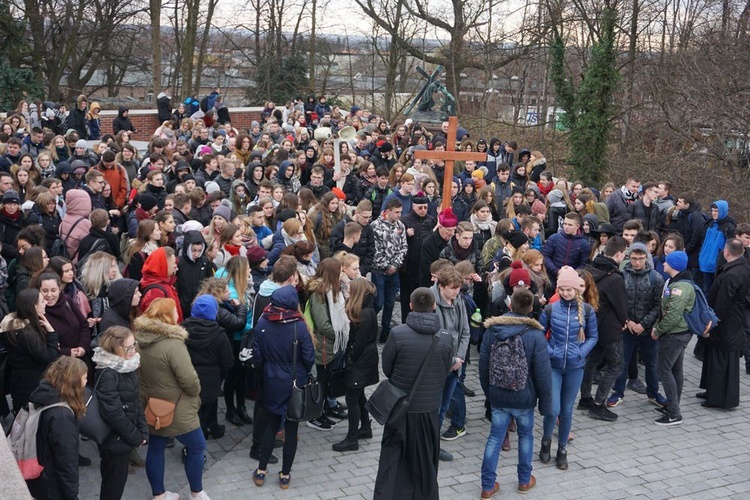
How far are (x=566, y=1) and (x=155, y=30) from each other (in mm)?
14021

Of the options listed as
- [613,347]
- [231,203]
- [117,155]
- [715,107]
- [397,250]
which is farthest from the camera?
[715,107]

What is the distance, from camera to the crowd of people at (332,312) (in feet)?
20.4

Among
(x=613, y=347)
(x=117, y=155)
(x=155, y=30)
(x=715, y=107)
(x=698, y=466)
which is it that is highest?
(x=155, y=30)

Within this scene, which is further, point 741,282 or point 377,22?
point 377,22

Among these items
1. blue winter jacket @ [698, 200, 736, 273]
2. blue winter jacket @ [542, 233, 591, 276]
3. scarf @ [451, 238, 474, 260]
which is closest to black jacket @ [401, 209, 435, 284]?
scarf @ [451, 238, 474, 260]

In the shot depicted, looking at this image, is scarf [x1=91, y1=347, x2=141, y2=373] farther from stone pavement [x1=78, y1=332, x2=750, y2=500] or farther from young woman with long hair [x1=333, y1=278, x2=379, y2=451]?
young woman with long hair [x1=333, y1=278, x2=379, y2=451]

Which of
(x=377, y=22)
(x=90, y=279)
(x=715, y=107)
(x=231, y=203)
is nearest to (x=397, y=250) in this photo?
(x=231, y=203)

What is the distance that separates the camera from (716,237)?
1107 cm

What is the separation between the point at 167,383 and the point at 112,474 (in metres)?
0.73

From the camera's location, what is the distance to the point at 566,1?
2812 cm

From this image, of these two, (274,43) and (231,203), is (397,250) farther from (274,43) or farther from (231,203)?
(274,43)

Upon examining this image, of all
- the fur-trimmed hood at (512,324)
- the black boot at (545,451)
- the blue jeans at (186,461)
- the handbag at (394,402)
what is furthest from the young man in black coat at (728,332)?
the blue jeans at (186,461)

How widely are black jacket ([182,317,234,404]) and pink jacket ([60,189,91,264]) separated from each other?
278cm

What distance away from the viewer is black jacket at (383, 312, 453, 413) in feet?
20.2
